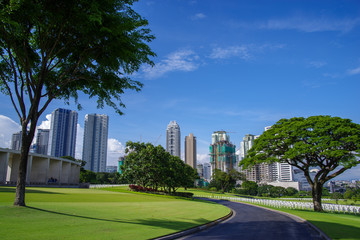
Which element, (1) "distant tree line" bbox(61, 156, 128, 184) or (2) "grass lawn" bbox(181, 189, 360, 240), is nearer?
(2) "grass lawn" bbox(181, 189, 360, 240)

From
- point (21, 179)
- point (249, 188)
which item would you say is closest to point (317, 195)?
point (21, 179)

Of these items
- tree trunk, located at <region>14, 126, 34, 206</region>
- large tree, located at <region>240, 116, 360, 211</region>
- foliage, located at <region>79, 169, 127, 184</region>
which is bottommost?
foliage, located at <region>79, 169, 127, 184</region>

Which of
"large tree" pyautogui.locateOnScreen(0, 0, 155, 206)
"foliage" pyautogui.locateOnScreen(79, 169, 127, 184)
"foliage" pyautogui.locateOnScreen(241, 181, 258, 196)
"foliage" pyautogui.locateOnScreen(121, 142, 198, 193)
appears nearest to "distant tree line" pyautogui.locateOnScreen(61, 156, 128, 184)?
"foliage" pyautogui.locateOnScreen(79, 169, 127, 184)

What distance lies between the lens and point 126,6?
1466 cm

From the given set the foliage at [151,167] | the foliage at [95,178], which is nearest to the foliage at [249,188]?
the foliage at [95,178]

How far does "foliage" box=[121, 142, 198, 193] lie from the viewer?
50.6 m

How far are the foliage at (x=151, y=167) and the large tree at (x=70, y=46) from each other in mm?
33488

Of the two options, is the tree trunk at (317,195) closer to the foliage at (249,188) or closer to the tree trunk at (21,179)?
the tree trunk at (21,179)

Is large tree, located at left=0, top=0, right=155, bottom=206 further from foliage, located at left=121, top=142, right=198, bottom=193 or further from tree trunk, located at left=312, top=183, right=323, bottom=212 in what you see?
foliage, located at left=121, top=142, right=198, bottom=193

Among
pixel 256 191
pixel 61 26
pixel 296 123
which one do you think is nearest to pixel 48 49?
pixel 61 26

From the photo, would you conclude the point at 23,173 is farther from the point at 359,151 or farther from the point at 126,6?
the point at 359,151

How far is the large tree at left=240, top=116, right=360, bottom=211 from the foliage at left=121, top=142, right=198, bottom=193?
21.6m

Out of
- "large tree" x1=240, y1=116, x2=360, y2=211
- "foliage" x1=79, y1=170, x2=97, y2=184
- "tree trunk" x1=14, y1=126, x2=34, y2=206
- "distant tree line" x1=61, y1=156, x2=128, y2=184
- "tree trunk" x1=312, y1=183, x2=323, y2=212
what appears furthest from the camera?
"distant tree line" x1=61, y1=156, x2=128, y2=184

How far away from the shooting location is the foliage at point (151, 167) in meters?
50.6
